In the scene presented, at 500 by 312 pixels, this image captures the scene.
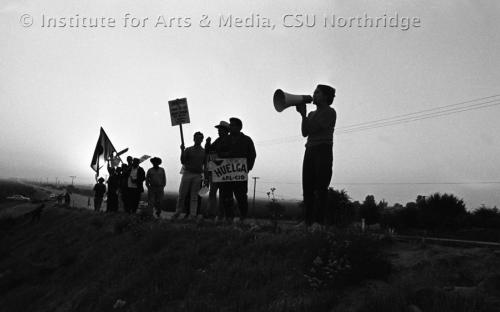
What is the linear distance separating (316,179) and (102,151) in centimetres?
1468

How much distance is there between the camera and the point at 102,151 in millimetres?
19734

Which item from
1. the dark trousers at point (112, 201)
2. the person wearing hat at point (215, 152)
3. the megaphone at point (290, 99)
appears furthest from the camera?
the dark trousers at point (112, 201)

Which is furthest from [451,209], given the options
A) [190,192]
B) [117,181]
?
[190,192]

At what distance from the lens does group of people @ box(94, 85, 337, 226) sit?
6.81m

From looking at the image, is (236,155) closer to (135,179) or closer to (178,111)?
(178,111)

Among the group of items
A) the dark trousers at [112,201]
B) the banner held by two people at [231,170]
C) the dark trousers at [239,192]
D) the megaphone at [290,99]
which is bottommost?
the dark trousers at [112,201]

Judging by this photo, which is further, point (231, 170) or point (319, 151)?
point (231, 170)

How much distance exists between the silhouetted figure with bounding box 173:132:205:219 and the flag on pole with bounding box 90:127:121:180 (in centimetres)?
862

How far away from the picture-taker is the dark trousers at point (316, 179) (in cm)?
674

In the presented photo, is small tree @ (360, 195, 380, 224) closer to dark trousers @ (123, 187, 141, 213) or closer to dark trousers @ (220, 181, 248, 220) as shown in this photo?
dark trousers @ (123, 187, 141, 213)

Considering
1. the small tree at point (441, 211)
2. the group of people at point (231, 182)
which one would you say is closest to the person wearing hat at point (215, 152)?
the group of people at point (231, 182)

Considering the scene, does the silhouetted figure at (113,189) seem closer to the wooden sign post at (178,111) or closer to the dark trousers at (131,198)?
the dark trousers at (131,198)

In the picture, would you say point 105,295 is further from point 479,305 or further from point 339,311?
point 479,305

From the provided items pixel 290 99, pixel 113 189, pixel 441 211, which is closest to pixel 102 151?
pixel 113 189
